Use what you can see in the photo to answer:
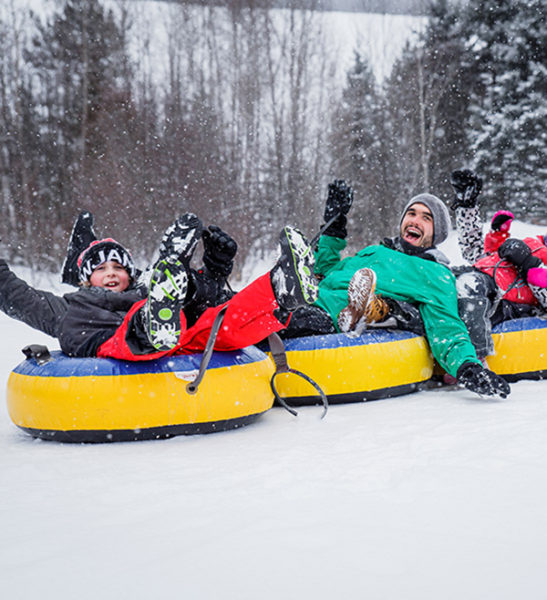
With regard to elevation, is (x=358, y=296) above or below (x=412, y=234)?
below

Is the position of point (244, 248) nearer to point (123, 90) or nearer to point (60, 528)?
point (123, 90)

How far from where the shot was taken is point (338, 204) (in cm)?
391

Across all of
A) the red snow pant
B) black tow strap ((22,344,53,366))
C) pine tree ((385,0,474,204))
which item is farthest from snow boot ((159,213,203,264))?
pine tree ((385,0,474,204))

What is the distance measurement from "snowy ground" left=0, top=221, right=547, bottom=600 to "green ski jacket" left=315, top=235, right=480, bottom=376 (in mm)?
579

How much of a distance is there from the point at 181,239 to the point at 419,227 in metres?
1.91

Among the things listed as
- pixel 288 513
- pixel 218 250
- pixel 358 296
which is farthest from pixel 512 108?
pixel 288 513

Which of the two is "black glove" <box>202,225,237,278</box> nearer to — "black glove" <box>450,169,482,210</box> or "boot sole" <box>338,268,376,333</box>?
"boot sole" <box>338,268,376,333</box>

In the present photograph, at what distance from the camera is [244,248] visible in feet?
33.3

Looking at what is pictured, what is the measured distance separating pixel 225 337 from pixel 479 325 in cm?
150

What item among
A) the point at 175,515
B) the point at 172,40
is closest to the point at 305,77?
the point at 172,40

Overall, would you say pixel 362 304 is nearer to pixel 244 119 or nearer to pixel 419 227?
pixel 419 227

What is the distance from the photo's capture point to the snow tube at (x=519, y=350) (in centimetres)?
340

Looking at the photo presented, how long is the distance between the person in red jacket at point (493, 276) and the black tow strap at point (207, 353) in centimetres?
149

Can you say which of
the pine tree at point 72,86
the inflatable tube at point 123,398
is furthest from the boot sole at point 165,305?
the pine tree at point 72,86
